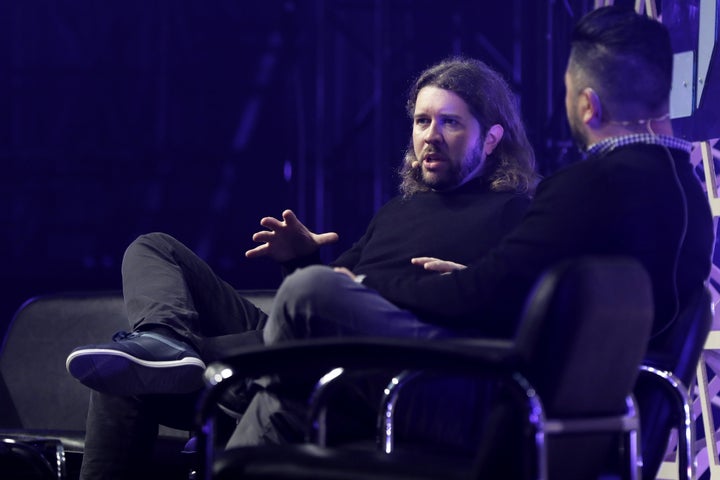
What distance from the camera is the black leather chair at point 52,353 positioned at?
3.30 meters

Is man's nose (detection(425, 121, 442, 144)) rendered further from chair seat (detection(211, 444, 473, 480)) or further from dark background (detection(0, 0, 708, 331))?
dark background (detection(0, 0, 708, 331))

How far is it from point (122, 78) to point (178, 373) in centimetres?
674

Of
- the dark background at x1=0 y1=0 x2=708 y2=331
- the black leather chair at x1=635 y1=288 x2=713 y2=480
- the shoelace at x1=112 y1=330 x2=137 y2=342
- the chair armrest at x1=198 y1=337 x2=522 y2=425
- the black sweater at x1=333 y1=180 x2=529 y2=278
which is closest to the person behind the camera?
the chair armrest at x1=198 y1=337 x2=522 y2=425

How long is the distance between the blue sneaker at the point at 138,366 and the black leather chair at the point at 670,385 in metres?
1.05

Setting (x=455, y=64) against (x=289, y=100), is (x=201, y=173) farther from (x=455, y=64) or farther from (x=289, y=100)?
(x=455, y=64)

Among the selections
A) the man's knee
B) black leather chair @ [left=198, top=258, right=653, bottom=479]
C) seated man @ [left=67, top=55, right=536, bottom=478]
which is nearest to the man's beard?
seated man @ [left=67, top=55, right=536, bottom=478]

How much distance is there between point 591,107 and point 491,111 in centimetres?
112

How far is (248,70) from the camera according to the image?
8.83 m

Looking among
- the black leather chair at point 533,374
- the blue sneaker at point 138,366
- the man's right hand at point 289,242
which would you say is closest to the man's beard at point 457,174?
the man's right hand at point 289,242

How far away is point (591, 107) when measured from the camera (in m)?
2.01

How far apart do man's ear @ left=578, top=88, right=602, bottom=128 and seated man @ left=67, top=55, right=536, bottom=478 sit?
1.40 ft

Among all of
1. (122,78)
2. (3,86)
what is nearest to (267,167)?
(122,78)

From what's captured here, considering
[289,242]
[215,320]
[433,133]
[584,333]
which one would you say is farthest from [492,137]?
[584,333]

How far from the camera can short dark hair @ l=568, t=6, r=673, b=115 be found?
196 cm
